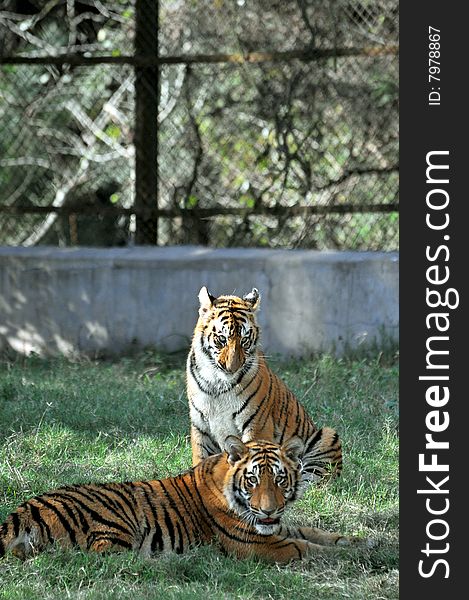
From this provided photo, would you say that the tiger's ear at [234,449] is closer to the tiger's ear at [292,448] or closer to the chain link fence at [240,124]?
the tiger's ear at [292,448]

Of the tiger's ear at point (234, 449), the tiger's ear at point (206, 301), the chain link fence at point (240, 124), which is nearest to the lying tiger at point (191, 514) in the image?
the tiger's ear at point (234, 449)

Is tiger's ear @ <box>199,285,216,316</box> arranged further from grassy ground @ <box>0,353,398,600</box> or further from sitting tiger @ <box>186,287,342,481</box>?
grassy ground @ <box>0,353,398,600</box>

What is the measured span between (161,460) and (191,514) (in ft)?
4.00

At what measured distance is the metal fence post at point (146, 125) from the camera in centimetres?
959

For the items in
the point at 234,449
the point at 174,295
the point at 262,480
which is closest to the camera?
the point at 262,480

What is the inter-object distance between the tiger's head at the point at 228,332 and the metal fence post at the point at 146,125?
384 centimetres

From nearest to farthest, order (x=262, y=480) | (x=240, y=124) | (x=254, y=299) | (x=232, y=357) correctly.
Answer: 1. (x=262, y=480)
2. (x=232, y=357)
3. (x=254, y=299)
4. (x=240, y=124)

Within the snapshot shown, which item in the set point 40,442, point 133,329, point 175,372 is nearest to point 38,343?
point 133,329

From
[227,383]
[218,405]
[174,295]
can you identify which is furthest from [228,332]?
[174,295]

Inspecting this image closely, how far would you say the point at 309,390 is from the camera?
7520 mm

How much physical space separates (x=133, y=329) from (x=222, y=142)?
1.85 metres

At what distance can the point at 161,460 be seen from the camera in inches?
240

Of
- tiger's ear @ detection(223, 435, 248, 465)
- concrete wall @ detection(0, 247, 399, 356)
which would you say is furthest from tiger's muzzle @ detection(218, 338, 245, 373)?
concrete wall @ detection(0, 247, 399, 356)

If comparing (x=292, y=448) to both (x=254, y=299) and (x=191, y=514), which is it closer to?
(x=191, y=514)
